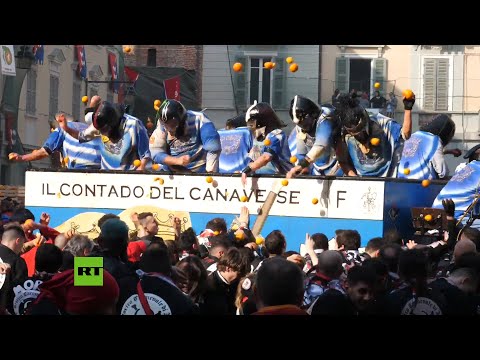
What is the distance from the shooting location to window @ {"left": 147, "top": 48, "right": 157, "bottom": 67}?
31.9 m

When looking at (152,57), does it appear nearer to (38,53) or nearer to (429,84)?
(38,53)

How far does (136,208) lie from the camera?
36.9 ft

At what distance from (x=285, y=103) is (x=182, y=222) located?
59.3ft

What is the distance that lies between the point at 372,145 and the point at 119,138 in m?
2.46

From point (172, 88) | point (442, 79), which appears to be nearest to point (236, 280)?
point (172, 88)

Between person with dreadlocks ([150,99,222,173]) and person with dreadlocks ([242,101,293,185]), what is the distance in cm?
38

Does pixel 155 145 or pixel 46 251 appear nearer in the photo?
pixel 46 251

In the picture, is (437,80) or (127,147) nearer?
(127,147)

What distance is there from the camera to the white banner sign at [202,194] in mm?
10570

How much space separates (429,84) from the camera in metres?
33.1

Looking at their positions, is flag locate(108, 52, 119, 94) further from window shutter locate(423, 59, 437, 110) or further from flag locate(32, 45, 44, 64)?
window shutter locate(423, 59, 437, 110)

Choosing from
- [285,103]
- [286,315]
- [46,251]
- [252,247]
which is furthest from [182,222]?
[285,103]

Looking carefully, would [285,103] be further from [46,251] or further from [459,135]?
[46,251]

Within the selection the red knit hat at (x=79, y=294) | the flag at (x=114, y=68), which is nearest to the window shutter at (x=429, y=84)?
the flag at (x=114, y=68)
